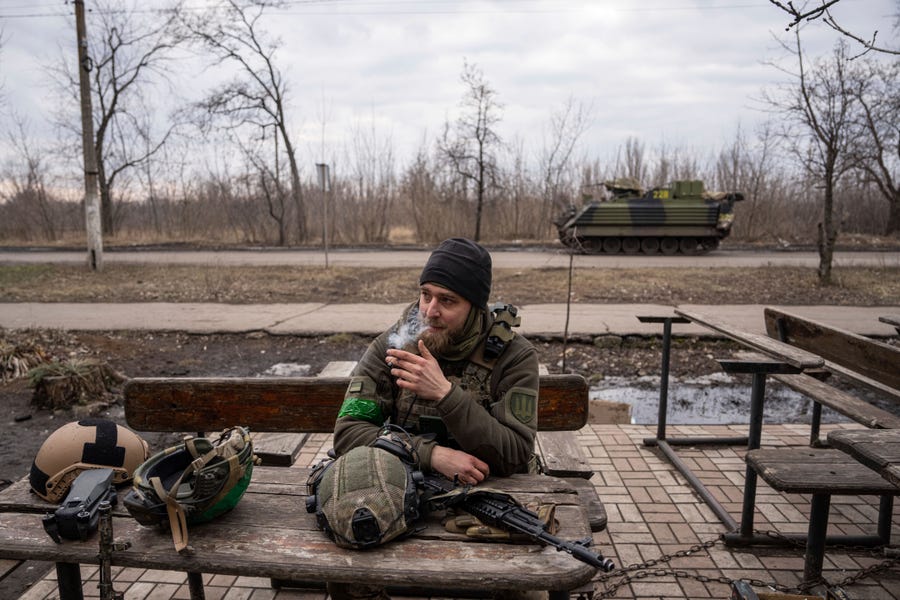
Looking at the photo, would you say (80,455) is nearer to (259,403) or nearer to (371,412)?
(259,403)

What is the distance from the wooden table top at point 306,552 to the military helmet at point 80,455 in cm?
8

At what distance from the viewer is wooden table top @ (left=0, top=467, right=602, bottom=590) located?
4.61ft

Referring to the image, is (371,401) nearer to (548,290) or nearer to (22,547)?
(22,547)

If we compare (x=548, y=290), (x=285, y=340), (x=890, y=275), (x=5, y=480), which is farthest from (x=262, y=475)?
(x=890, y=275)

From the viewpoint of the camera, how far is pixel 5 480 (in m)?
3.58

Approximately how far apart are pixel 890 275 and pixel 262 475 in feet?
46.7

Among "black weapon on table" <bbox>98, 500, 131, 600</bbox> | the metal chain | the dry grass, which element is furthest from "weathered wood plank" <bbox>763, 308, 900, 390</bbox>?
the dry grass

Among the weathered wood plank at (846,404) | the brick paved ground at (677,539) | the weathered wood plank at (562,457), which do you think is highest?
the weathered wood plank at (846,404)

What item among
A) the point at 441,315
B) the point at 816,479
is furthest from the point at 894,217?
the point at 441,315

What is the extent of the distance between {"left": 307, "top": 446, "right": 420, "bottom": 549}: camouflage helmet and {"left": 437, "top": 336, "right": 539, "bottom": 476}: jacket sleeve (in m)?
0.22

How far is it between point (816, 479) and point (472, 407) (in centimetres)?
138

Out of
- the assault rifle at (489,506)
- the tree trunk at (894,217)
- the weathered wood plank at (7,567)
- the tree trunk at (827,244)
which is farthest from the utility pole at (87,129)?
the tree trunk at (894,217)

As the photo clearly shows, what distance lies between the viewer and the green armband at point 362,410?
1.98 m

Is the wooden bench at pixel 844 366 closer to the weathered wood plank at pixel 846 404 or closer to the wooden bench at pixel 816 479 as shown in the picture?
the weathered wood plank at pixel 846 404
